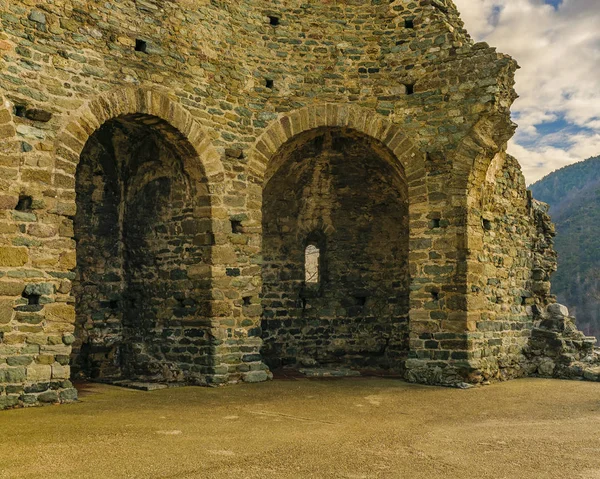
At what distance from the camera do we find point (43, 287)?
728cm

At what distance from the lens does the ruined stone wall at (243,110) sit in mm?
7434

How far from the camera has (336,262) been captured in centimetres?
1209

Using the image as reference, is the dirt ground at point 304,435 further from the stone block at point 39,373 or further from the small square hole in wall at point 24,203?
the small square hole in wall at point 24,203

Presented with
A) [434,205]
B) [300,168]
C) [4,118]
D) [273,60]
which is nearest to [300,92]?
[273,60]

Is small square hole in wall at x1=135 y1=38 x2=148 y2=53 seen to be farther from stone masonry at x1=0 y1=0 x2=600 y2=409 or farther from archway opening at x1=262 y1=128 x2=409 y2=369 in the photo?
archway opening at x1=262 y1=128 x2=409 y2=369

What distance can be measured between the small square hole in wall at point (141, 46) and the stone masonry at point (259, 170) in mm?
98

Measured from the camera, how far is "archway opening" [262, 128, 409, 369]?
11547 millimetres

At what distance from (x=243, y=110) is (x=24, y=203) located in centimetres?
367

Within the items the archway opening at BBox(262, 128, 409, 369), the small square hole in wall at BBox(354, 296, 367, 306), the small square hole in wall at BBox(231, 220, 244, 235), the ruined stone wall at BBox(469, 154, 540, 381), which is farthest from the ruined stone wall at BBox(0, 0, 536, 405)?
the small square hole in wall at BBox(354, 296, 367, 306)

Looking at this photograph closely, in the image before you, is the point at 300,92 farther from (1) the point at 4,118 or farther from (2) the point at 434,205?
(1) the point at 4,118

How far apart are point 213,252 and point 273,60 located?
3268 mm

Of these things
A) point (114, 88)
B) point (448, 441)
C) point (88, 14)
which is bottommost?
point (448, 441)

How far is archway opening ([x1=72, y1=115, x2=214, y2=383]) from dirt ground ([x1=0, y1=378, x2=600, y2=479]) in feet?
4.00

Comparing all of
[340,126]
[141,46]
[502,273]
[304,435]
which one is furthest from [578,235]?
[304,435]
